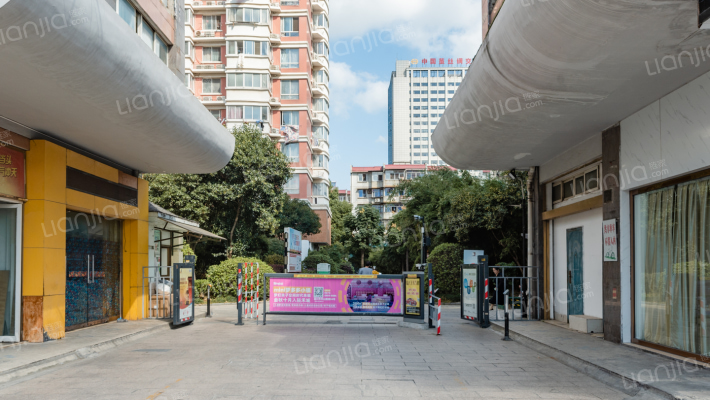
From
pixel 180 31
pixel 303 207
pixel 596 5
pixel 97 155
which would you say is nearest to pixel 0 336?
pixel 97 155

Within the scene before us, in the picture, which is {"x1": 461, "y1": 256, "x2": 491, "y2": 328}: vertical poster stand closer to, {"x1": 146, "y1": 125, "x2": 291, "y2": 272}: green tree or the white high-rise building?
{"x1": 146, "y1": 125, "x2": 291, "y2": 272}: green tree

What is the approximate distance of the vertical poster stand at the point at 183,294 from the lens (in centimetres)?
1370

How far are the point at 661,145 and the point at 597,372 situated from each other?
385 cm

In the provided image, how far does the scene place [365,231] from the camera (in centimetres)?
5875

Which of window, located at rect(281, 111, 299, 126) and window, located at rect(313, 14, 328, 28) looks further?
window, located at rect(313, 14, 328, 28)

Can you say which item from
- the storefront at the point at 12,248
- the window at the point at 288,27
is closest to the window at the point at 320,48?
the window at the point at 288,27

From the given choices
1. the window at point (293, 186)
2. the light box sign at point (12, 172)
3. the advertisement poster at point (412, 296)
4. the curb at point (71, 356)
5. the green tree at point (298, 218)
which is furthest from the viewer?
the window at point (293, 186)

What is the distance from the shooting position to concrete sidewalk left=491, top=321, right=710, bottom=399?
6.68 m

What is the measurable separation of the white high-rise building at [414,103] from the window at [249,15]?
397ft

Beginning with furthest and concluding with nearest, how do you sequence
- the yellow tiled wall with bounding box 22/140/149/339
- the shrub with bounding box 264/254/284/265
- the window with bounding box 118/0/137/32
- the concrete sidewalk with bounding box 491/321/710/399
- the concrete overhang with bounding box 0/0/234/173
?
the shrub with bounding box 264/254/284/265 < the window with bounding box 118/0/137/32 < the yellow tiled wall with bounding box 22/140/149/339 < the concrete sidewalk with bounding box 491/321/710/399 < the concrete overhang with bounding box 0/0/234/173

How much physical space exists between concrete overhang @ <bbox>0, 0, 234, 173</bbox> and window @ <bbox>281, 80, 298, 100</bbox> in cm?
3386

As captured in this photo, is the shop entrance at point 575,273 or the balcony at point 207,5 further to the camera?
the balcony at point 207,5

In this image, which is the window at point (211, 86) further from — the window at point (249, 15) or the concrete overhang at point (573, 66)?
the concrete overhang at point (573, 66)

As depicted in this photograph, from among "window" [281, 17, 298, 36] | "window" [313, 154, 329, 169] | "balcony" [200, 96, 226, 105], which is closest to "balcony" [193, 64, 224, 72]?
"balcony" [200, 96, 226, 105]
